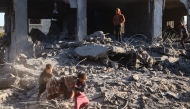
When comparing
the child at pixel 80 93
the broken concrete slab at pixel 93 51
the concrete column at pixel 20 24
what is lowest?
the child at pixel 80 93

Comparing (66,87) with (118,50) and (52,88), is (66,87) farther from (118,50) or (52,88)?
(118,50)

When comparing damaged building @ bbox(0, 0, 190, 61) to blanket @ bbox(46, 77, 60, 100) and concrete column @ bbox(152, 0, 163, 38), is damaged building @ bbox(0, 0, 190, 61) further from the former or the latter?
blanket @ bbox(46, 77, 60, 100)

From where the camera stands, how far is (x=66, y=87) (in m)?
6.67

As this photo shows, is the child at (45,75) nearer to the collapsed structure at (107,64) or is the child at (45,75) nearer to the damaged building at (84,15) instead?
the collapsed structure at (107,64)

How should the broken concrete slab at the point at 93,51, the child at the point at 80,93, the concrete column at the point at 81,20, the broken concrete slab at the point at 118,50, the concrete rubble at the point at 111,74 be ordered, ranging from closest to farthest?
1. the child at the point at 80,93
2. the concrete rubble at the point at 111,74
3. the broken concrete slab at the point at 93,51
4. the broken concrete slab at the point at 118,50
5. the concrete column at the point at 81,20

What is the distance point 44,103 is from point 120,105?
6.06ft

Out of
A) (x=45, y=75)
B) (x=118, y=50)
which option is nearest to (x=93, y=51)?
(x=118, y=50)

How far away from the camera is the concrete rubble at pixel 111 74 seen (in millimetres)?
7750

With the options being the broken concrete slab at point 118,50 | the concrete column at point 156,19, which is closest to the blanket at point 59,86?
the broken concrete slab at point 118,50

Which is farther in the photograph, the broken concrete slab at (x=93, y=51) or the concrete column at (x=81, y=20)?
the concrete column at (x=81, y=20)

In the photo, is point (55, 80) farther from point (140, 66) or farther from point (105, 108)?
point (140, 66)

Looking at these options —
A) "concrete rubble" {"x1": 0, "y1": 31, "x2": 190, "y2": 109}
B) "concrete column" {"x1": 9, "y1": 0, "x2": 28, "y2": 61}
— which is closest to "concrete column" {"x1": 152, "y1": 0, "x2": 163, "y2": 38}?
"concrete rubble" {"x1": 0, "y1": 31, "x2": 190, "y2": 109}

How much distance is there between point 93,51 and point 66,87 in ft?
13.7

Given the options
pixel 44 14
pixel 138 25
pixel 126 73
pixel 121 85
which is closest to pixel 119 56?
pixel 126 73
